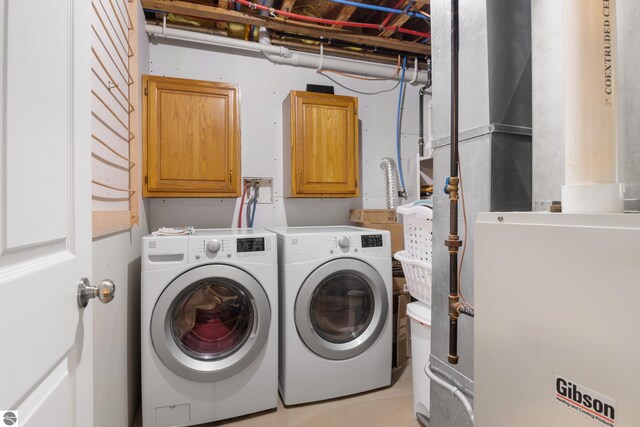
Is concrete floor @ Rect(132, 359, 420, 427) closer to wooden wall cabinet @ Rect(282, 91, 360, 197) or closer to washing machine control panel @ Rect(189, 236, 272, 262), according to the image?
washing machine control panel @ Rect(189, 236, 272, 262)

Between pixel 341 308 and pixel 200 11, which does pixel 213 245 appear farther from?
pixel 200 11

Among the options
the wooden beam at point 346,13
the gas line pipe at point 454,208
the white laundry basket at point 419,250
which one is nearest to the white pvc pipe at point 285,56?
the wooden beam at point 346,13

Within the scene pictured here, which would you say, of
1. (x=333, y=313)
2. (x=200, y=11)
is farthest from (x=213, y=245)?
(x=200, y=11)

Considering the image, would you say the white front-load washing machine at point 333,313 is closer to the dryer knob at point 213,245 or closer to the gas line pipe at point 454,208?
the dryer knob at point 213,245

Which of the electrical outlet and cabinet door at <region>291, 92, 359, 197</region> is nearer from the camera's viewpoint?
cabinet door at <region>291, 92, 359, 197</region>

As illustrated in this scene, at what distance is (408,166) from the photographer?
296 cm

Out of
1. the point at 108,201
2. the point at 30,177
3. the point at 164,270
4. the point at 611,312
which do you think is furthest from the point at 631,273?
the point at 164,270

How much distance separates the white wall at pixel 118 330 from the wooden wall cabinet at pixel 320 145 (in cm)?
96

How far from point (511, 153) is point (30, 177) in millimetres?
1173

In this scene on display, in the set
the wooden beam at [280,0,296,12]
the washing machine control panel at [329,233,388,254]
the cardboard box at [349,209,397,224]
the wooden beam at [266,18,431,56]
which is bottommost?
the washing machine control panel at [329,233,388,254]

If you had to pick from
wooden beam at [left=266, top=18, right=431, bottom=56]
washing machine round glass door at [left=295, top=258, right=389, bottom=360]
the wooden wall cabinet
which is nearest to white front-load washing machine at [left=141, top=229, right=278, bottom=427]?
washing machine round glass door at [left=295, top=258, right=389, bottom=360]

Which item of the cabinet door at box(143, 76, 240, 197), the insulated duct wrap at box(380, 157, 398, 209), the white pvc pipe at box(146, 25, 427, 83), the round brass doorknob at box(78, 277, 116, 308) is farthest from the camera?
the insulated duct wrap at box(380, 157, 398, 209)

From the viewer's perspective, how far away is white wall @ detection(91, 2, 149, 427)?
1.18 metres

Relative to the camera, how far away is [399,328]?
232cm
